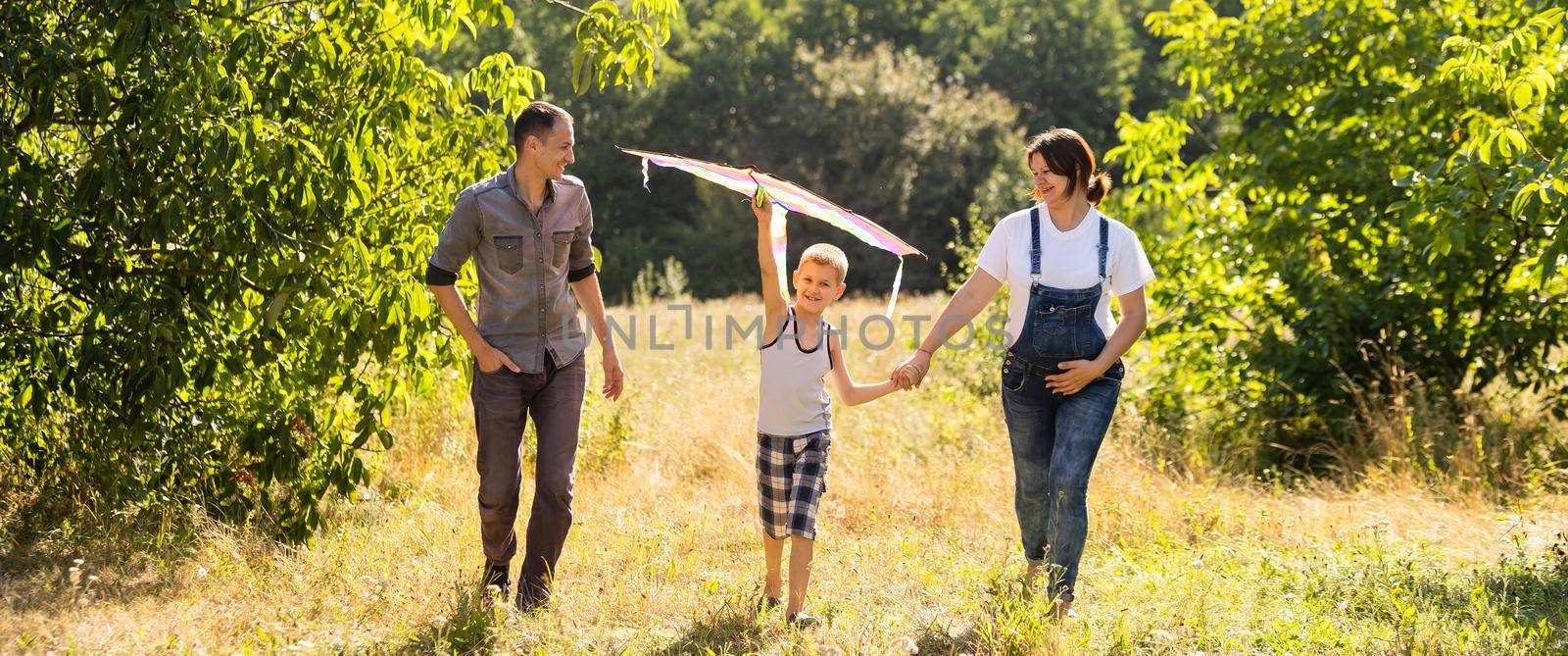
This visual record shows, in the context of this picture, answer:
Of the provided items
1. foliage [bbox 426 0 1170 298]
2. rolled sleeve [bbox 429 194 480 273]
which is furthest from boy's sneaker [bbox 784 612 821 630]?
foliage [bbox 426 0 1170 298]

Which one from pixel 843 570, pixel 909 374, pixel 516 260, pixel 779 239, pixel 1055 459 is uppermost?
pixel 779 239

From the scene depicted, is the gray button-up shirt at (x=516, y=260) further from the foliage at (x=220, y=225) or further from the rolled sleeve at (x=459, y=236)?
the foliage at (x=220, y=225)

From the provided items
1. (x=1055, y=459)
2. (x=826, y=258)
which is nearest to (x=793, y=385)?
(x=826, y=258)

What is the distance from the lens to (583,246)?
15.6 ft

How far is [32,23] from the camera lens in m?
4.89

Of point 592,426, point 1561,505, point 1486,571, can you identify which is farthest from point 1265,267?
point 592,426

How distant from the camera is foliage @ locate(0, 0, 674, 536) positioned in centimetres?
464

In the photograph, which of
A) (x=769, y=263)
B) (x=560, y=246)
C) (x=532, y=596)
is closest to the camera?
(x=769, y=263)

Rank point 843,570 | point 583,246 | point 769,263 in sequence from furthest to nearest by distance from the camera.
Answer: point 843,570
point 583,246
point 769,263

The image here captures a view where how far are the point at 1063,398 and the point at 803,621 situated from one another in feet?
3.89

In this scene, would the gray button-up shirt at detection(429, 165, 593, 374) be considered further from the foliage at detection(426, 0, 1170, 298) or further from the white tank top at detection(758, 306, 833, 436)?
the foliage at detection(426, 0, 1170, 298)

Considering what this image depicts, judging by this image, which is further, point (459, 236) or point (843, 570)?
point (843, 570)

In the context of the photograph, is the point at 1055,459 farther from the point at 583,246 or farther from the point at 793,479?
the point at 583,246

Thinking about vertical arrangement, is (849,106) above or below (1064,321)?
above
